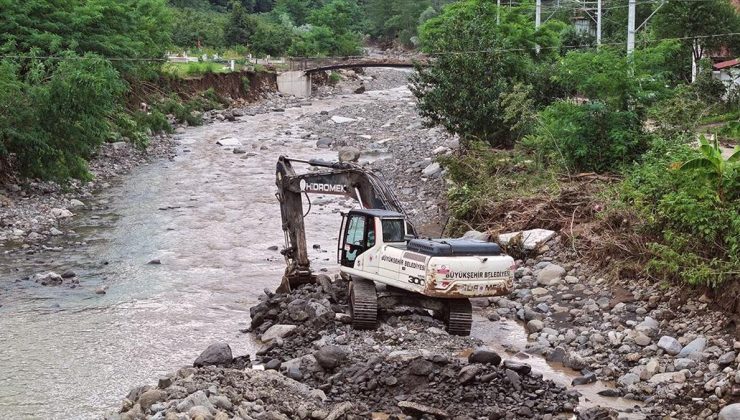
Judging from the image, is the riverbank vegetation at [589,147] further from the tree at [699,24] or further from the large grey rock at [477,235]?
the tree at [699,24]

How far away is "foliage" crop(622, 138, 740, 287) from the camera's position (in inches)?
575

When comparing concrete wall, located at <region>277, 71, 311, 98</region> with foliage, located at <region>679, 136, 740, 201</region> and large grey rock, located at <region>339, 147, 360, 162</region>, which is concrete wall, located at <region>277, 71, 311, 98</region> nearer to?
large grey rock, located at <region>339, 147, 360, 162</region>

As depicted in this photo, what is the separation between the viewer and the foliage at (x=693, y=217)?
14606 millimetres

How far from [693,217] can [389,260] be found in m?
5.29

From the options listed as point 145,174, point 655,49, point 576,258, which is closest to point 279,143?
point 145,174

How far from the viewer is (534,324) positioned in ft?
50.6

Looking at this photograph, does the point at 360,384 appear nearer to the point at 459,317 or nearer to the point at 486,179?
the point at 459,317

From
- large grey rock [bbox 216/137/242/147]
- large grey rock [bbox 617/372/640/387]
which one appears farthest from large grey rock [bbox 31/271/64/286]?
large grey rock [bbox 216/137/242/147]

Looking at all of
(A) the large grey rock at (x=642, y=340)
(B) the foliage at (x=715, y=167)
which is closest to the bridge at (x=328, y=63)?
(B) the foliage at (x=715, y=167)

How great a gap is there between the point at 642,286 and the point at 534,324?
7.23 ft

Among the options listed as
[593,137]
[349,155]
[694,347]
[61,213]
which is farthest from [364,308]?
[349,155]

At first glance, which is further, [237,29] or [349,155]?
[237,29]

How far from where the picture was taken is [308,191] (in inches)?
656

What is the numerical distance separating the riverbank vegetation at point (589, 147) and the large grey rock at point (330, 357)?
19.2 ft
